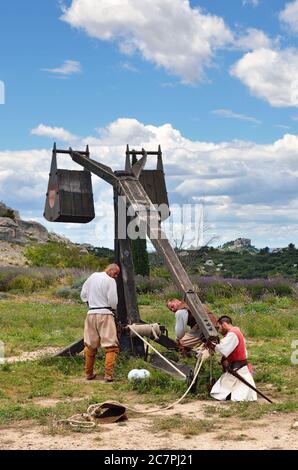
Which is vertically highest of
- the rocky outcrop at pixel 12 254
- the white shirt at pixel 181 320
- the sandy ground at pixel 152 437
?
the rocky outcrop at pixel 12 254

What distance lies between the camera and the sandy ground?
20.6 feet

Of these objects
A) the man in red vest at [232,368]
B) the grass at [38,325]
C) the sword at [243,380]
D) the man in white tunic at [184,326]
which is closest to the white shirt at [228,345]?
the man in red vest at [232,368]

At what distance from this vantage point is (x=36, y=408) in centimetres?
794

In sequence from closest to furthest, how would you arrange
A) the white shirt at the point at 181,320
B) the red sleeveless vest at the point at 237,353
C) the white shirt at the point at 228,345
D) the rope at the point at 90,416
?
the rope at the point at 90,416 < the white shirt at the point at 228,345 < the red sleeveless vest at the point at 237,353 < the white shirt at the point at 181,320

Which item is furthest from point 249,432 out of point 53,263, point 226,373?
point 53,263

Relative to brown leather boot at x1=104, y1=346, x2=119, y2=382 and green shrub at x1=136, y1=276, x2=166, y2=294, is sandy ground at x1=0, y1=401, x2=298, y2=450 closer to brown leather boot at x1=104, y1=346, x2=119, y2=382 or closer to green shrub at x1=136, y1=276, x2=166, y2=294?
brown leather boot at x1=104, y1=346, x2=119, y2=382

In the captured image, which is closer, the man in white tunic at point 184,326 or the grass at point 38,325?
the man in white tunic at point 184,326

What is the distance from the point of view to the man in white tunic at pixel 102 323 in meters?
9.53

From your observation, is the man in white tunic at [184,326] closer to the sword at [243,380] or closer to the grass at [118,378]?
the grass at [118,378]

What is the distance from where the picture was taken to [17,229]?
4541cm

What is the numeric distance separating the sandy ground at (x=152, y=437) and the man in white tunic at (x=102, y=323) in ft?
7.24

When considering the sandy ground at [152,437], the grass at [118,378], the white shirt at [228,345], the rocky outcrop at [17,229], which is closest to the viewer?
the sandy ground at [152,437]

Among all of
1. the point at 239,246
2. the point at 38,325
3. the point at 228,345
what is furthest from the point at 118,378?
the point at 239,246

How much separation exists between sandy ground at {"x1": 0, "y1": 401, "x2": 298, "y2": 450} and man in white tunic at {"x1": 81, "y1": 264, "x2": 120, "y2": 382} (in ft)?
7.24
